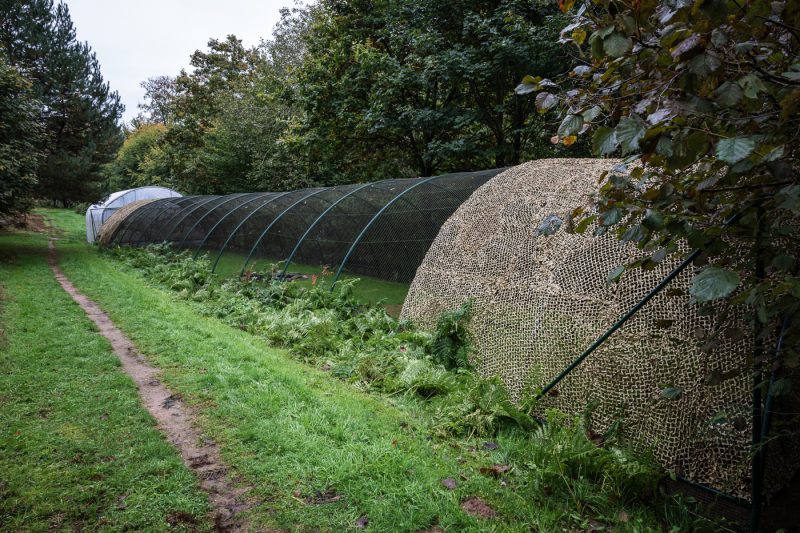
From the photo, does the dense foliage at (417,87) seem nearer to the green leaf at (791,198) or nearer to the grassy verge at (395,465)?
the grassy verge at (395,465)

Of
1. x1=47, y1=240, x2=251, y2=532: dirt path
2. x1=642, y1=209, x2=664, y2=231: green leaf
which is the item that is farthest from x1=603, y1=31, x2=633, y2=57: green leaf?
x1=47, y1=240, x2=251, y2=532: dirt path

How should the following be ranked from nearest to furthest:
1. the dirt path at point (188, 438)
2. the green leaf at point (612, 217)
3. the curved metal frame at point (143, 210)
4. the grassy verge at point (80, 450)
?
the green leaf at point (612, 217) < the grassy verge at point (80, 450) < the dirt path at point (188, 438) < the curved metal frame at point (143, 210)

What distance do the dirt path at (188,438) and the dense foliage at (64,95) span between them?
68.6ft

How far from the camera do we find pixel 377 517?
9.96ft

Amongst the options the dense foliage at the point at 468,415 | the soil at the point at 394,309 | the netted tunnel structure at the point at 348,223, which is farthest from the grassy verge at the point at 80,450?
the netted tunnel structure at the point at 348,223

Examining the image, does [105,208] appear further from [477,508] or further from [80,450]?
[477,508]

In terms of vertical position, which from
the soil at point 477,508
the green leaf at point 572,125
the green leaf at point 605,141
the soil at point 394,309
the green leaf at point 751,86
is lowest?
the soil at point 477,508

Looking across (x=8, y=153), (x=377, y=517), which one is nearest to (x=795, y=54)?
(x=377, y=517)

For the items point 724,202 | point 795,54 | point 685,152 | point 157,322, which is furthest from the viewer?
point 157,322

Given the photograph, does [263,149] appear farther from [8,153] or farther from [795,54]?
[795,54]

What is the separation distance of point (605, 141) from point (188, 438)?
3.88m

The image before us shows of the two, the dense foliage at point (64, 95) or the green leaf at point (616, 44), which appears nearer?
the green leaf at point (616, 44)

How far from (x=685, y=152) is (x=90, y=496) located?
3868mm

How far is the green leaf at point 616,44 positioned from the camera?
5.48ft
